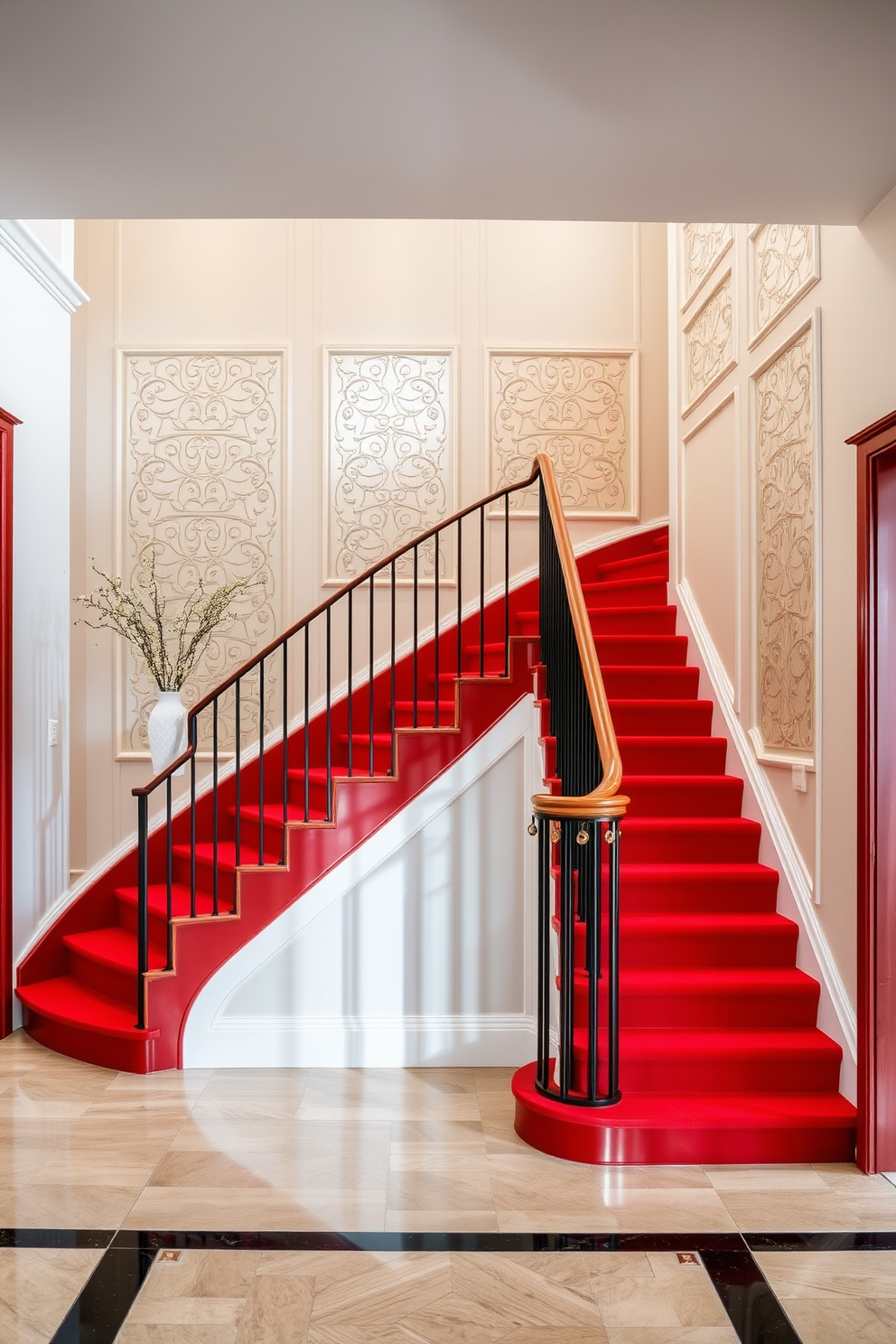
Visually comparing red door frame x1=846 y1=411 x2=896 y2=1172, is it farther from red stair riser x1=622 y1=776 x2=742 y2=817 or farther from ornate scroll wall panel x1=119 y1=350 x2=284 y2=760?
ornate scroll wall panel x1=119 y1=350 x2=284 y2=760

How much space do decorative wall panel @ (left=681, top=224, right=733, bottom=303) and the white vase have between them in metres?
3.35

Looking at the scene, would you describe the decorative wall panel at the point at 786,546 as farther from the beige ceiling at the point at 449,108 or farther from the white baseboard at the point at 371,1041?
the white baseboard at the point at 371,1041

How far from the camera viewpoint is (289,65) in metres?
2.54

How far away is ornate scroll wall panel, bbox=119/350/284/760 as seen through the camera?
5.91 metres

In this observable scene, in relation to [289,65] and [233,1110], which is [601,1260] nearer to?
[233,1110]

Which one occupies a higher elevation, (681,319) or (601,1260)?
(681,319)

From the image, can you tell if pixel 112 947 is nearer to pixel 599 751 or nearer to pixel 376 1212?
pixel 376 1212

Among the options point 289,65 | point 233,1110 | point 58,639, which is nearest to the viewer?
point 289,65

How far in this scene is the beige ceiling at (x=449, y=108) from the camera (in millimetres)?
2377

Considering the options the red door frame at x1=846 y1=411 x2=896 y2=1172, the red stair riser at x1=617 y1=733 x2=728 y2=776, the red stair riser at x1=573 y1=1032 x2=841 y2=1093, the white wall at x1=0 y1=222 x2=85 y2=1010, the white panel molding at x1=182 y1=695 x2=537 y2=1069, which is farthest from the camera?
the red stair riser at x1=617 y1=733 x2=728 y2=776

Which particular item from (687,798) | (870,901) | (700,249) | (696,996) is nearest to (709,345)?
(700,249)

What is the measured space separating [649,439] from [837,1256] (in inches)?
178

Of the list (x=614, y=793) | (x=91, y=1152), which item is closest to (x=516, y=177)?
(x=614, y=793)

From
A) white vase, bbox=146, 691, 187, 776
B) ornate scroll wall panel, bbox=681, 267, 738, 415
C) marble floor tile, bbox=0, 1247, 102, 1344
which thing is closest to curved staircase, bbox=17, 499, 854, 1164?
white vase, bbox=146, 691, 187, 776
